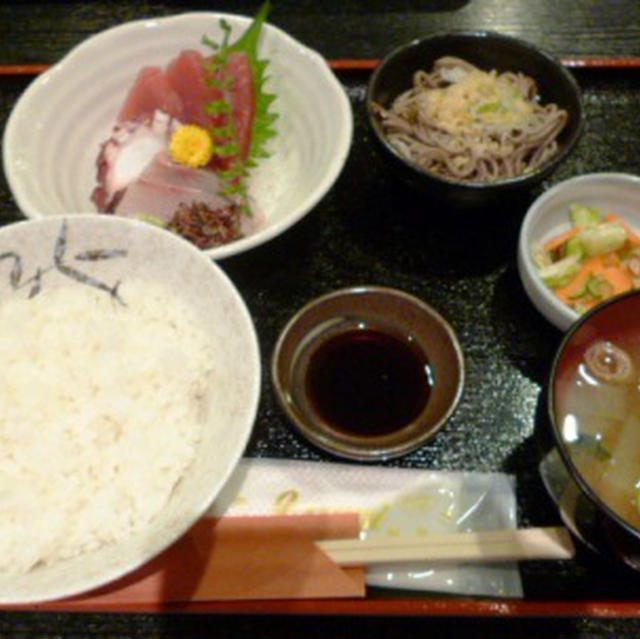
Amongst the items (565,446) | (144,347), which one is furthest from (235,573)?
(565,446)

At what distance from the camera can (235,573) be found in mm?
1527

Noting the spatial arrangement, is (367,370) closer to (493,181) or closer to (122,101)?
(493,181)

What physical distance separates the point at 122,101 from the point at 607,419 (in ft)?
5.31

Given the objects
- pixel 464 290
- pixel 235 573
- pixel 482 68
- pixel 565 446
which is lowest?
pixel 235 573

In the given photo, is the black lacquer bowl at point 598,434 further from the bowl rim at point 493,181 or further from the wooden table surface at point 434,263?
the bowl rim at point 493,181

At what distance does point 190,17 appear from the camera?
7.17 feet

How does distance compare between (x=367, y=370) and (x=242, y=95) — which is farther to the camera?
(x=242, y=95)

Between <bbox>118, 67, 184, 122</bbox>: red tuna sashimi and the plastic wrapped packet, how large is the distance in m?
1.08

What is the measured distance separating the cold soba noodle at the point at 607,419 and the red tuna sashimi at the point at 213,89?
3.67 ft

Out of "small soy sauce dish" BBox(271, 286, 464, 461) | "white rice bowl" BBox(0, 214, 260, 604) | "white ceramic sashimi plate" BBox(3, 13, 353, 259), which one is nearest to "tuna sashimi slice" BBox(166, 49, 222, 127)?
"white ceramic sashimi plate" BBox(3, 13, 353, 259)

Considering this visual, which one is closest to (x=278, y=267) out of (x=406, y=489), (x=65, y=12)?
(x=406, y=489)

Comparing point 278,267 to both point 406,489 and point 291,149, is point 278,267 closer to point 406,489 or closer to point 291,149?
point 291,149

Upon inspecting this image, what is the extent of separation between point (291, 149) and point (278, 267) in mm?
406

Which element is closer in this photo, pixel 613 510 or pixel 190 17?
pixel 613 510
